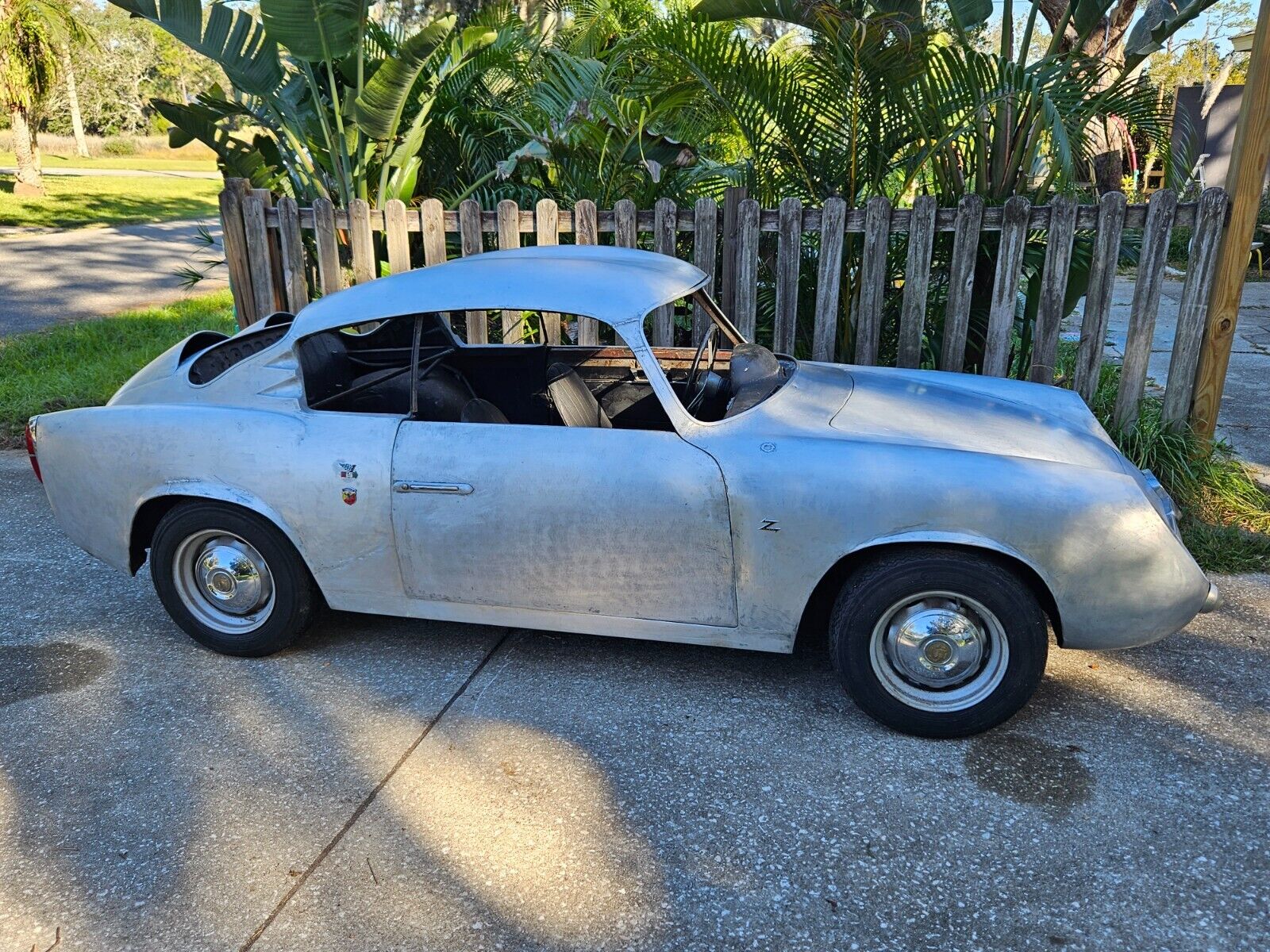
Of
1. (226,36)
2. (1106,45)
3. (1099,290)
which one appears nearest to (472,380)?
(1099,290)

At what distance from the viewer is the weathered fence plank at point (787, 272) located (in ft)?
17.9

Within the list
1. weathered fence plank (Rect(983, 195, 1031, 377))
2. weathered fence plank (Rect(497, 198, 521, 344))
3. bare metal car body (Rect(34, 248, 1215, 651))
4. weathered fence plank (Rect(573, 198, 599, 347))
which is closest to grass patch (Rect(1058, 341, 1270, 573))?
weathered fence plank (Rect(983, 195, 1031, 377))

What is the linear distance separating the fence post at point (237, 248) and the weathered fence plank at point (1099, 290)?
5.10 metres

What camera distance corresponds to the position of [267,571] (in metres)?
3.79

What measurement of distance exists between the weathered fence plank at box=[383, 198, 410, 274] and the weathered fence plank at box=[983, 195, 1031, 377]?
11.3 feet

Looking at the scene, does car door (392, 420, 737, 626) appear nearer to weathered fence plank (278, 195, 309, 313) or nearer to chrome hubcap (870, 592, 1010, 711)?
chrome hubcap (870, 592, 1010, 711)

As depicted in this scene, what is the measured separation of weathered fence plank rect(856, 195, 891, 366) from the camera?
532 centimetres

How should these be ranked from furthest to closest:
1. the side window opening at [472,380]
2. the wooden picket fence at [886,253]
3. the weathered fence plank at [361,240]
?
the weathered fence plank at [361,240] < the wooden picket fence at [886,253] < the side window opening at [472,380]

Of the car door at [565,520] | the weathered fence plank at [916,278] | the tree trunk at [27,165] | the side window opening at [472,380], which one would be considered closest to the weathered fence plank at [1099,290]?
the weathered fence plank at [916,278]

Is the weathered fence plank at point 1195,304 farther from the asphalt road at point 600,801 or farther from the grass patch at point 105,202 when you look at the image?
the grass patch at point 105,202

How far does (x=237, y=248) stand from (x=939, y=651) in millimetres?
5209

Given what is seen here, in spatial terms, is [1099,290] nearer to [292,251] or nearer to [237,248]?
[292,251]

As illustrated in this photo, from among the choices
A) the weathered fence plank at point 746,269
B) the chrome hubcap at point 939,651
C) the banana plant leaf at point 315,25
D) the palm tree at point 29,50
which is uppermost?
the palm tree at point 29,50

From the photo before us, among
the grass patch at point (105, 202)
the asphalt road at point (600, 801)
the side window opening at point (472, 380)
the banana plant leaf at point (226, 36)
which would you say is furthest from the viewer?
the grass patch at point (105, 202)
